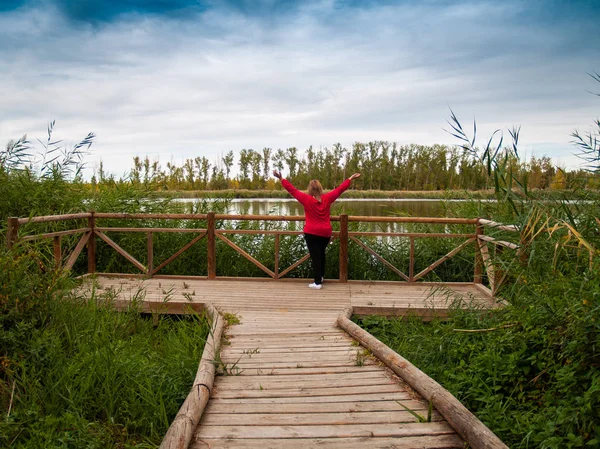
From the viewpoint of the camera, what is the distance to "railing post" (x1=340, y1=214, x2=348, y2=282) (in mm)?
7268

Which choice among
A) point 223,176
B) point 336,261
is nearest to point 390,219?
point 336,261

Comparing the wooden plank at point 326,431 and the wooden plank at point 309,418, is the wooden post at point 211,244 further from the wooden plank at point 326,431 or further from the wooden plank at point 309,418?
the wooden plank at point 326,431

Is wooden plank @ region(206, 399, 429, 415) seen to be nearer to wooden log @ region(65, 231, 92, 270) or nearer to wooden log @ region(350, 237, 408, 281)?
wooden log @ region(350, 237, 408, 281)

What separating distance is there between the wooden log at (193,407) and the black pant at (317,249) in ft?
9.72

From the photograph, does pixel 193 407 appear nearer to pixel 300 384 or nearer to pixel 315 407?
pixel 315 407

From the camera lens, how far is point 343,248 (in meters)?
7.32

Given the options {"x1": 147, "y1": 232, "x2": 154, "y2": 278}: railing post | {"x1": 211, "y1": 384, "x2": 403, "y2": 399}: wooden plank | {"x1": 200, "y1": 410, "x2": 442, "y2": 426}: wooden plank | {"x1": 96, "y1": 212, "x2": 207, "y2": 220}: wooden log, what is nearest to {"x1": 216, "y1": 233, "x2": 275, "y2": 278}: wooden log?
{"x1": 96, "y1": 212, "x2": 207, "y2": 220}: wooden log

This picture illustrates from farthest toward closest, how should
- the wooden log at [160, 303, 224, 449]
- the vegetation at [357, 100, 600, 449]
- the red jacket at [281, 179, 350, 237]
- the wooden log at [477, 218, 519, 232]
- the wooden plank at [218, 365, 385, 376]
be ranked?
the red jacket at [281, 179, 350, 237] < the wooden log at [477, 218, 519, 232] < the wooden plank at [218, 365, 385, 376] < the vegetation at [357, 100, 600, 449] < the wooden log at [160, 303, 224, 449]

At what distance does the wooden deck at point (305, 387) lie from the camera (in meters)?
2.55

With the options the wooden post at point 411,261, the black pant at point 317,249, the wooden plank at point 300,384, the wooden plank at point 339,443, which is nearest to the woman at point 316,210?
the black pant at point 317,249

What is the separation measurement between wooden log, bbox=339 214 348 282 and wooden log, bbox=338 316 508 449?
3.27m

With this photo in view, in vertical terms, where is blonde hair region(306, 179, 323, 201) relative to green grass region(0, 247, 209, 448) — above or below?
above

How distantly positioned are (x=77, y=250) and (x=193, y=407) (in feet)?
16.9

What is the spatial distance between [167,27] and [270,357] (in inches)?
235
